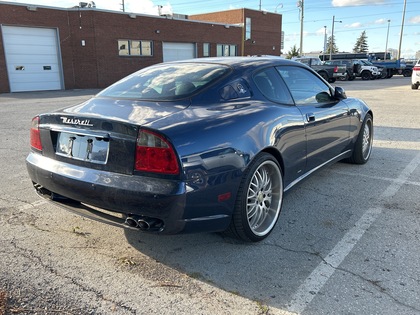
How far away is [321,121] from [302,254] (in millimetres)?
1670

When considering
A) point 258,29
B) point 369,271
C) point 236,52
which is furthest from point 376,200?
point 258,29

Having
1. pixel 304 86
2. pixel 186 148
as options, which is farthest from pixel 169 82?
pixel 304 86

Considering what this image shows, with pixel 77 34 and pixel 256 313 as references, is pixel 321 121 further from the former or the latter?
pixel 77 34

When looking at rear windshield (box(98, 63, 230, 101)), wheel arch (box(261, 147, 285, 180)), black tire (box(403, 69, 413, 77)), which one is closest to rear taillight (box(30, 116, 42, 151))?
rear windshield (box(98, 63, 230, 101))

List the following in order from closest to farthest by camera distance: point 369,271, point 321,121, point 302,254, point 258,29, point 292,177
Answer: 1. point 369,271
2. point 302,254
3. point 292,177
4. point 321,121
5. point 258,29

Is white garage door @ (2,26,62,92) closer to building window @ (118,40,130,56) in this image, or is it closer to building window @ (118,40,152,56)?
building window @ (118,40,130,56)

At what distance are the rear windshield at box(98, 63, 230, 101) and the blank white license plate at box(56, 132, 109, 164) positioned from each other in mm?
716

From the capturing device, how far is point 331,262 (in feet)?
9.34

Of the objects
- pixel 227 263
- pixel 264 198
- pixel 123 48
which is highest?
pixel 123 48

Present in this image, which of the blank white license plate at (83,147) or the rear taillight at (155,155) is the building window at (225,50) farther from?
the rear taillight at (155,155)

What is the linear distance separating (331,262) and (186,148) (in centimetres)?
144

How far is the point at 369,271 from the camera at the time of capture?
271cm

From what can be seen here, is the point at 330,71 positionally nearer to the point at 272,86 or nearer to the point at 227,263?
the point at 272,86

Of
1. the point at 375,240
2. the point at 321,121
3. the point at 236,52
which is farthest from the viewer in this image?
the point at 236,52
